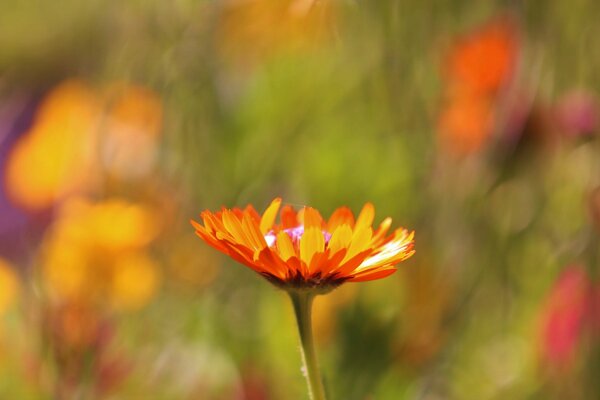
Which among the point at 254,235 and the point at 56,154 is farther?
the point at 56,154

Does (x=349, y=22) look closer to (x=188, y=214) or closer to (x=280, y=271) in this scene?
(x=188, y=214)

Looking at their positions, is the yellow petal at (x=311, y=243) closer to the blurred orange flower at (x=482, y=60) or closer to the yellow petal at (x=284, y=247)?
the yellow petal at (x=284, y=247)

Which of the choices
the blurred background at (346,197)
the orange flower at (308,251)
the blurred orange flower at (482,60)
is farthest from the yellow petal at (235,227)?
the blurred orange flower at (482,60)

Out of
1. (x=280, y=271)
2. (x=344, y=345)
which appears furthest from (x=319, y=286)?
(x=344, y=345)

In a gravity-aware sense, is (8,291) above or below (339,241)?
above

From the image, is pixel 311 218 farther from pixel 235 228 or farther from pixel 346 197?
pixel 346 197

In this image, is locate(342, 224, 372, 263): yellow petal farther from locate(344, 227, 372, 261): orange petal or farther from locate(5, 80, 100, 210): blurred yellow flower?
locate(5, 80, 100, 210): blurred yellow flower

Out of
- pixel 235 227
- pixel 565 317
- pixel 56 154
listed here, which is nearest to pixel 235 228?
pixel 235 227
